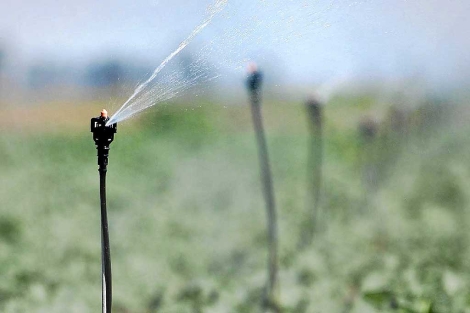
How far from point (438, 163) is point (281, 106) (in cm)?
572

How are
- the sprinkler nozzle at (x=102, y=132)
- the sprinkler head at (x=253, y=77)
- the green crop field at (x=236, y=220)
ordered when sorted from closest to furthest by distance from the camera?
the sprinkler nozzle at (x=102, y=132) < the sprinkler head at (x=253, y=77) < the green crop field at (x=236, y=220)

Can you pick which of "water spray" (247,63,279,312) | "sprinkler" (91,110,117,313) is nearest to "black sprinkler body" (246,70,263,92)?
"water spray" (247,63,279,312)

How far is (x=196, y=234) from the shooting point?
5688 mm

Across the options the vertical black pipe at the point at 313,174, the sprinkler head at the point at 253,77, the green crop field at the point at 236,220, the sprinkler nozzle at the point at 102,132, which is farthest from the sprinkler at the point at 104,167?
the vertical black pipe at the point at 313,174

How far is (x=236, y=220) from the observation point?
6320 millimetres

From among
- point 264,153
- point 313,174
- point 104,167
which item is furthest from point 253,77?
point 313,174

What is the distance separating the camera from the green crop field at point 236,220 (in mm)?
3430

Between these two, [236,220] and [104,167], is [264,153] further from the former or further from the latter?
[236,220]

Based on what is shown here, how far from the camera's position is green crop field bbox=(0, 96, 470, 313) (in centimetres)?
343

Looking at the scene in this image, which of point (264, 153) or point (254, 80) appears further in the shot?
point (264, 153)

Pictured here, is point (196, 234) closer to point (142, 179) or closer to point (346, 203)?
point (346, 203)

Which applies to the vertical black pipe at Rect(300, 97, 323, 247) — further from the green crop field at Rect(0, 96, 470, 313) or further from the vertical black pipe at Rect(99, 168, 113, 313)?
the vertical black pipe at Rect(99, 168, 113, 313)

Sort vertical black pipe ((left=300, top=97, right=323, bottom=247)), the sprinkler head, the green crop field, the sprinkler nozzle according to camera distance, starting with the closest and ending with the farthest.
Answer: the sprinkler nozzle < the sprinkler head < the green crop field < vertical black pipe ((left=300, top=97, right=323, bottom=247))

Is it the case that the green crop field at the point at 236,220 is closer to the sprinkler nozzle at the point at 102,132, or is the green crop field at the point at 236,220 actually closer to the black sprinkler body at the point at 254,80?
the black sprinkler body at the point at 254,80
